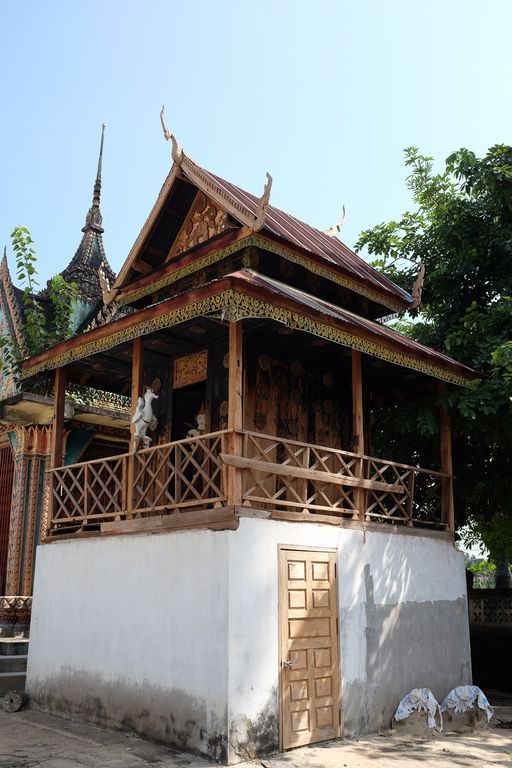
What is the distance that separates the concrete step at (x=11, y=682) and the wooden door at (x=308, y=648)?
497 cm

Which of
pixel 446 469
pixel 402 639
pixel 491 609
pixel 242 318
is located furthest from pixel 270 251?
pixel 491 609

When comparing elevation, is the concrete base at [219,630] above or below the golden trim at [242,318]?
below

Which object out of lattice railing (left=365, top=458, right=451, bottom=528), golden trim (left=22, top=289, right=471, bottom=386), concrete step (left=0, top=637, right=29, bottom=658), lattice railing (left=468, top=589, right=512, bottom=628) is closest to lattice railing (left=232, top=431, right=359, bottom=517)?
lattice railing (left=365, top=458, right=451, bottom=528)

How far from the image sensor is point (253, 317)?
791cm

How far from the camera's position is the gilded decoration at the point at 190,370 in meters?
10.2

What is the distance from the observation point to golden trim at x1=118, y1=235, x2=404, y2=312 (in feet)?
33.0

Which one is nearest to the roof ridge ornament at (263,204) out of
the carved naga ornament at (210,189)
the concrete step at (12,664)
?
the carved naga ornament at (210,189)

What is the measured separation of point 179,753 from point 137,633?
1416mm

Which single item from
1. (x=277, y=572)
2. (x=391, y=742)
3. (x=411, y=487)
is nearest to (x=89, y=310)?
(x=411, y=487)

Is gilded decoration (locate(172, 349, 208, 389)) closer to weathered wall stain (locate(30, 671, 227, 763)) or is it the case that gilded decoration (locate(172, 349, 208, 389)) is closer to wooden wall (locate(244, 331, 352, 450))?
wooden wall (locate(244, 331, 352, 450))

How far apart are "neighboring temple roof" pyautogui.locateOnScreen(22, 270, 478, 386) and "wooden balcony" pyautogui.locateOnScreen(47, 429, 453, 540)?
131 centimetres

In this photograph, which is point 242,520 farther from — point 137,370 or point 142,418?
Result: point 137,370

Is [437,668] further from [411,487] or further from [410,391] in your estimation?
[410,391]

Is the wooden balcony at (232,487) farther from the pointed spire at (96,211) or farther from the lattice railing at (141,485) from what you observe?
the pointed spire at (96,211)
